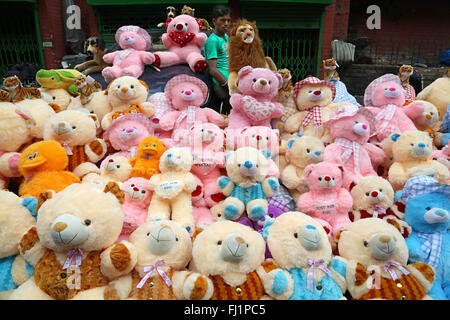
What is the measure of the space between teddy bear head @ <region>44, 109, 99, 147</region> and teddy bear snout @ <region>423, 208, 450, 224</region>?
2.17m

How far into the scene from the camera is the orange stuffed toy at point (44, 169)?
1839 mm

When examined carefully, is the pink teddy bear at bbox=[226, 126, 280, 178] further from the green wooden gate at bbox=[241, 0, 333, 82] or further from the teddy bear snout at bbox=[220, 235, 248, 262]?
the green wooden gate at bbox=[241, 0, 333, 82]

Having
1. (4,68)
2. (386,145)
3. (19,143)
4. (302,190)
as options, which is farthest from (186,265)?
(4,68)

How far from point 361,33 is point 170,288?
30.3ft

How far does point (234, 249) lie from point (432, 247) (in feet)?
3.60

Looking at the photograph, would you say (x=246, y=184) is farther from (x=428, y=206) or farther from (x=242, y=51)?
(x=242, y=51)

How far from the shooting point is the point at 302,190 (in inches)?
82.5

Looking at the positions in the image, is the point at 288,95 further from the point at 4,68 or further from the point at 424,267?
the point at 4,68

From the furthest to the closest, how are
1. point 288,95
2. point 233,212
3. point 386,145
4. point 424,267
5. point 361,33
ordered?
point 361,33
point 288,95
point 386,145
point 233,212
point 424,267

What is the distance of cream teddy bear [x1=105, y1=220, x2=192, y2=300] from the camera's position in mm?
1322

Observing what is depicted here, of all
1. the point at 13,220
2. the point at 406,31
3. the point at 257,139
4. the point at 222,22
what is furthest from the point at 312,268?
the point at 406,31

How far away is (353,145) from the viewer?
7.20 ft

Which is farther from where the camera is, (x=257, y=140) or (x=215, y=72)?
(x=215, y=72)
